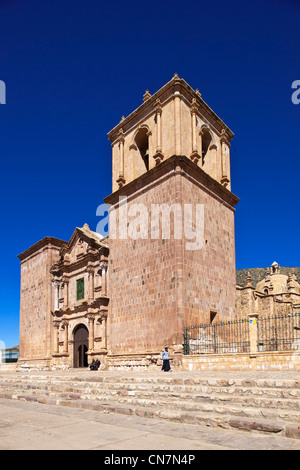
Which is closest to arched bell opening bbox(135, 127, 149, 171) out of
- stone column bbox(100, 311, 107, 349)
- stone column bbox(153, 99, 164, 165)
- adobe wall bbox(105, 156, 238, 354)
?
stone column bbox(153, 99, 164, 165)

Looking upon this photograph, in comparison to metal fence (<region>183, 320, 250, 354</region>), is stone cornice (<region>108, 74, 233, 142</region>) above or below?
above

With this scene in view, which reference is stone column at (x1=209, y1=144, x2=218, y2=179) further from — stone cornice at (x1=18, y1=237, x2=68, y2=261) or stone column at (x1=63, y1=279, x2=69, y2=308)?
stone cornice at (x1=18, y1=237, x2=68, y2=261)

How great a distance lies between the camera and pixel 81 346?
21781 mm

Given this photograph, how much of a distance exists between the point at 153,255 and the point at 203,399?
10.2 meters

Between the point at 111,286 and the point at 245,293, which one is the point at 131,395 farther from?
the point at 245,293

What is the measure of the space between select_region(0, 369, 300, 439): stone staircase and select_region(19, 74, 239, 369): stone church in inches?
252

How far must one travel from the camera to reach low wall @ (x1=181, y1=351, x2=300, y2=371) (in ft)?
40.0

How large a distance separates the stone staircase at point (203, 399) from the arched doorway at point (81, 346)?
11373 mm

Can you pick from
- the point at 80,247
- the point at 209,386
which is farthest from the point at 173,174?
the point at 209,386

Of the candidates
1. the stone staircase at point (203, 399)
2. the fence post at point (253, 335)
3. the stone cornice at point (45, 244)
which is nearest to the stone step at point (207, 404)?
the stone staircase at point (203, 399)

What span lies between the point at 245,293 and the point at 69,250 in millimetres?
15747

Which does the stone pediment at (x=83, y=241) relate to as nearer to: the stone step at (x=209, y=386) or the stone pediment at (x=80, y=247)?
the stone pediment at (x=80, y=247)

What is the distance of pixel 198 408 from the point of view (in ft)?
21.1
